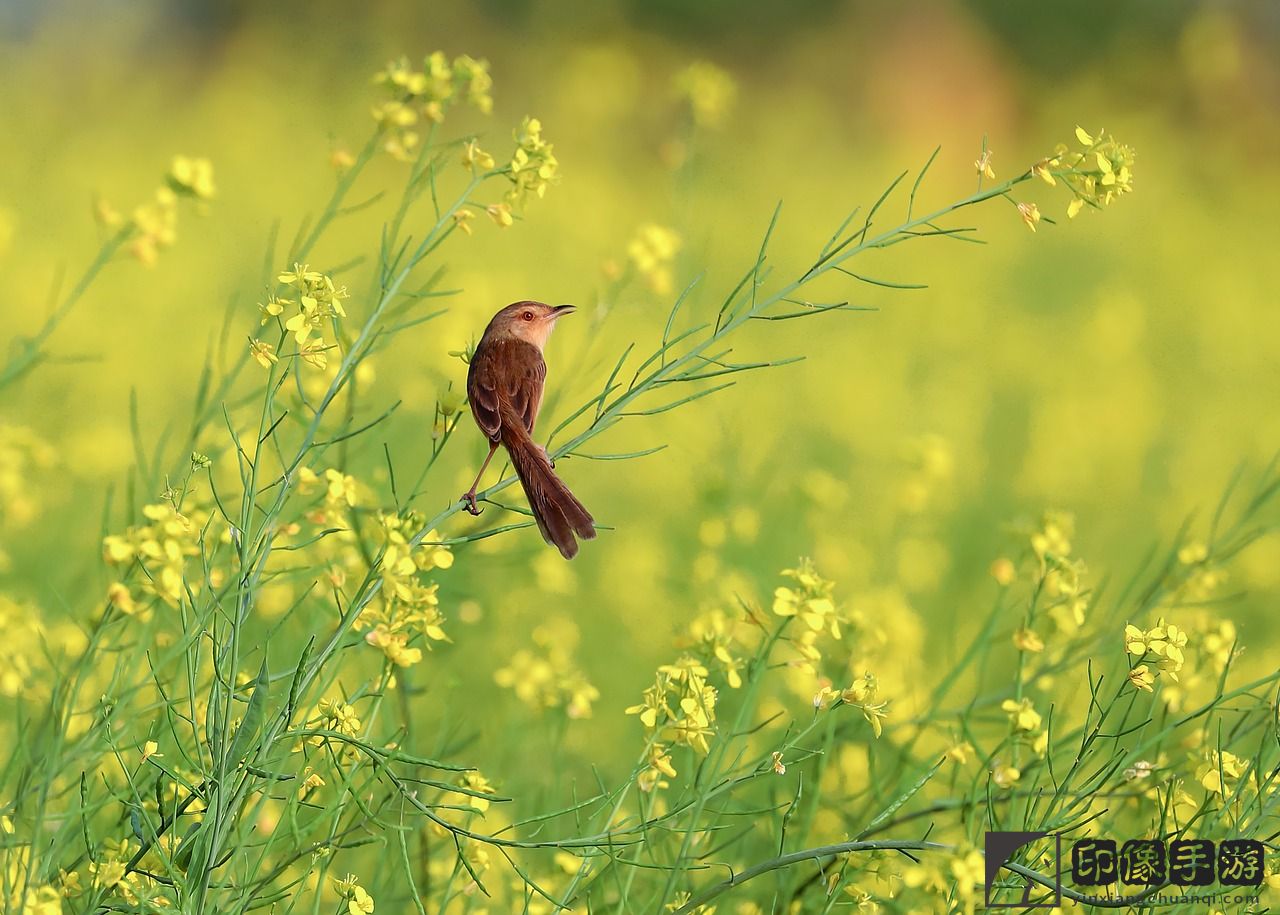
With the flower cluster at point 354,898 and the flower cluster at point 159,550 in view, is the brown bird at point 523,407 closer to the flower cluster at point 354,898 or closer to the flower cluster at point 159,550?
the flower cluster at point 159,550

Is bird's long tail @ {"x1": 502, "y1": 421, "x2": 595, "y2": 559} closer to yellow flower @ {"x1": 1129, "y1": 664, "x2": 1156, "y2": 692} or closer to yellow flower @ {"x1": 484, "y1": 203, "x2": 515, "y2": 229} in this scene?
yellow flower @ {"x1": 484, "y1": 203, "x2": 515, "y2": 229}

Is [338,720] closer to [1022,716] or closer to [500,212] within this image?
[500,212]

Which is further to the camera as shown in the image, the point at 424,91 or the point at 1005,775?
the point at 424,91

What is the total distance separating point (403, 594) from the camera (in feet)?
5.80

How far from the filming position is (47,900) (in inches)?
68.7

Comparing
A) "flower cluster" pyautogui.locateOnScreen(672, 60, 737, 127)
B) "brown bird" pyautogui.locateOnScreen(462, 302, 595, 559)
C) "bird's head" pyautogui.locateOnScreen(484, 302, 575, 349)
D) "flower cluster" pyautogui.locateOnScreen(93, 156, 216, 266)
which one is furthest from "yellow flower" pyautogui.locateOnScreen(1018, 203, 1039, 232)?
"flower cluster" pyautogui.locateOnScreen(672, 60, 737, 127)

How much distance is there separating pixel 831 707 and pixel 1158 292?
28.4ft

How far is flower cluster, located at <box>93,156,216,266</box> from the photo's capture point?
8.35 ft

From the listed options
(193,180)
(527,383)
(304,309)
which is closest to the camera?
(304,309)

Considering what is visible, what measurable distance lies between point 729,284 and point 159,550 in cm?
671

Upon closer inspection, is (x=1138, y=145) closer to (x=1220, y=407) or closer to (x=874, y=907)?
(x=1220, y=407)

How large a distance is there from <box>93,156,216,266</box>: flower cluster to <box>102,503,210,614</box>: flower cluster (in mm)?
792

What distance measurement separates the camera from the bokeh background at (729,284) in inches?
169

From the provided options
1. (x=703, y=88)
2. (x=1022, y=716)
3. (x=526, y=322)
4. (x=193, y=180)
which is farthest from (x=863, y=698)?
(x=703, y=88)
